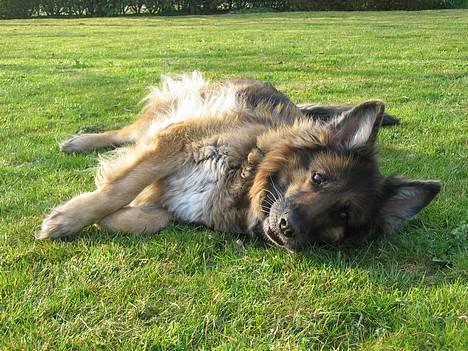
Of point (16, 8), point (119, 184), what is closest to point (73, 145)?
point (119, 184)

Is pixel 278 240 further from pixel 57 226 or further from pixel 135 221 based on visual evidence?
pixel 57 226

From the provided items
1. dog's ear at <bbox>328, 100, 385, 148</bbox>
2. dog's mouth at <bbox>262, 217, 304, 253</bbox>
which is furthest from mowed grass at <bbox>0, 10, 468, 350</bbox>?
dog's ear at <bbox>328, 100, 385, 148</bbox>

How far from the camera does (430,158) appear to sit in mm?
5969

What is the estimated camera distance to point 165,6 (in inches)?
1738

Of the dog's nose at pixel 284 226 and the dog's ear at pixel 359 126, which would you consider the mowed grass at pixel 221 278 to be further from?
the dog's ear at pixel 359 126

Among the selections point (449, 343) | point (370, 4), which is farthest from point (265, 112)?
point (370, 4)

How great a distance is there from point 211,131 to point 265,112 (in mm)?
767

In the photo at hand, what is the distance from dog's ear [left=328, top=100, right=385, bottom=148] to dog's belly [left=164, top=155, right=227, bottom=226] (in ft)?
3.29

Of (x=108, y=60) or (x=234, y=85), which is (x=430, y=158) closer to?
(x=234, y=85)

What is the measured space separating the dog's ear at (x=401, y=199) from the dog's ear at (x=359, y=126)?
0.40m

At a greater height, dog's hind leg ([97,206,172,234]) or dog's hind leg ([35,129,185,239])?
dog's hind leg ([35,129,185,239])

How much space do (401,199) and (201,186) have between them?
66.6 inches

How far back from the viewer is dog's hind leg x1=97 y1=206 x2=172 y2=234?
13.1 ft

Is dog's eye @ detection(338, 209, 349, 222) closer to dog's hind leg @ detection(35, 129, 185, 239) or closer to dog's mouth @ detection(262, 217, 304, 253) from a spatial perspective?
dog's mouth @ detection(262, 217, 304, 253)
